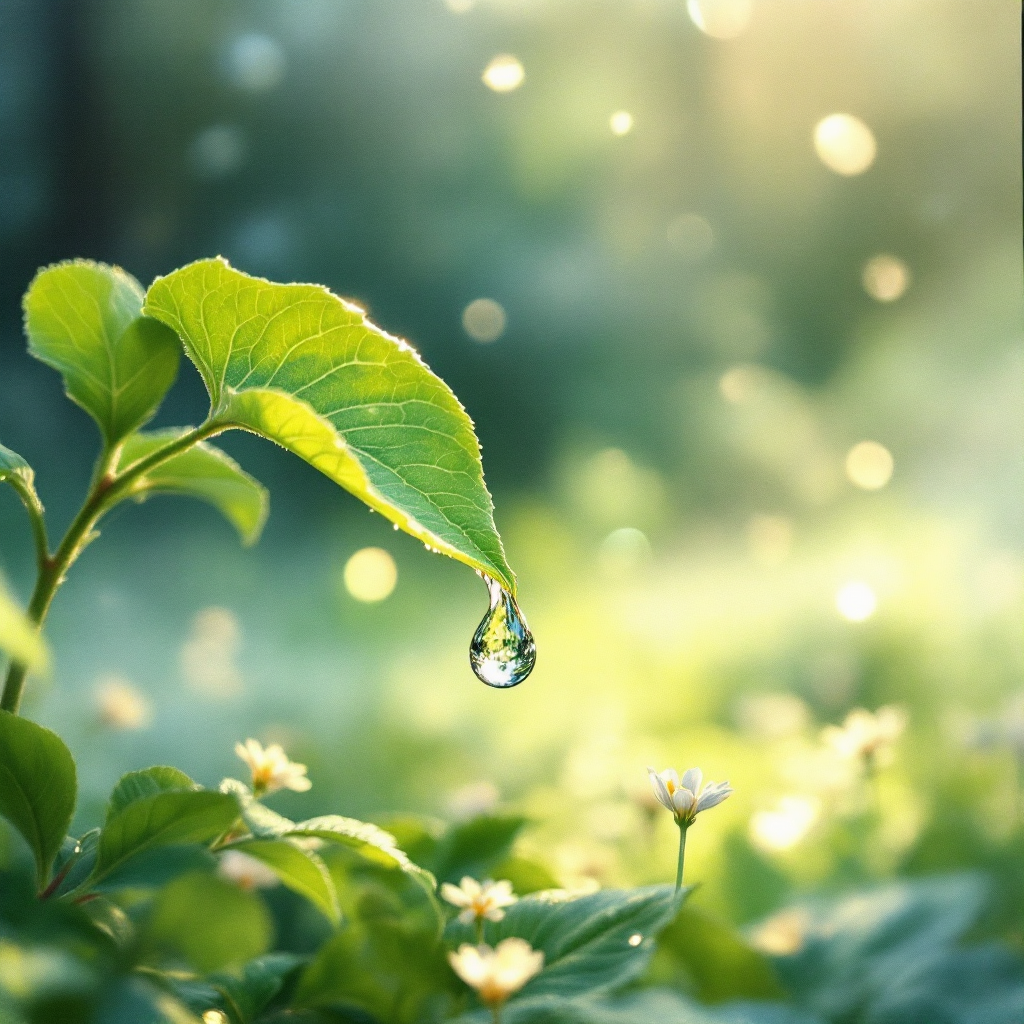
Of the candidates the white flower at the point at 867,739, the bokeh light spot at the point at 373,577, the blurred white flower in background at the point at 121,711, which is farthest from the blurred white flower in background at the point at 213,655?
the white flower at the point at 867,739

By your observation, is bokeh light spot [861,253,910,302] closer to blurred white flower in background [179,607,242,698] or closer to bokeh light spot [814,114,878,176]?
bokeh light spot [814,114,878,176]

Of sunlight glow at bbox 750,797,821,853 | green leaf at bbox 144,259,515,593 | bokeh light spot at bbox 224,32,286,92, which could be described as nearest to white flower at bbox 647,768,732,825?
green leaf at bbox 144,259,515,593

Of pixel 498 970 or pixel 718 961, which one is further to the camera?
pixel 718 961

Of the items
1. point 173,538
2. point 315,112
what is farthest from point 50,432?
point 315,112

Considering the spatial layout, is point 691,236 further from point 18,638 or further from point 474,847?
point 18,638

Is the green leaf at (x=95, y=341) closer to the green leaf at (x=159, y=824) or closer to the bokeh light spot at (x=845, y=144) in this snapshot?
the green leaf at (x=159, y=824)

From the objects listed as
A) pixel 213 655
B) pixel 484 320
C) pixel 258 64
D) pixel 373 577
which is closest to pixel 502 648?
pixel 213 655

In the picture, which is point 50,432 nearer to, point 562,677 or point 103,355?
point 562,677
